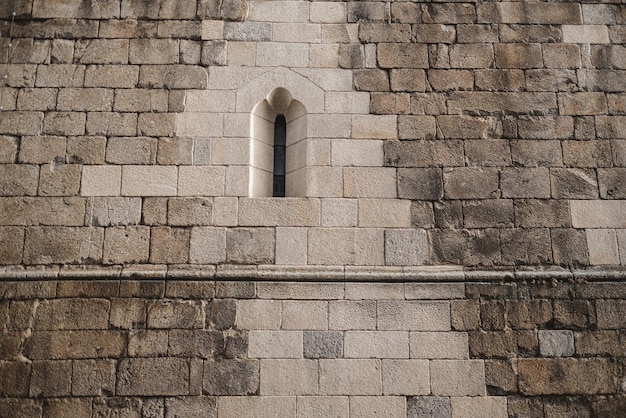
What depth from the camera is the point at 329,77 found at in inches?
200

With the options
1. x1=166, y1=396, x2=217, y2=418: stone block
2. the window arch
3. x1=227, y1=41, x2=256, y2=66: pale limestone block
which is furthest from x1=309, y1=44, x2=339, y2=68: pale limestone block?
x1=166, y1=396, x2=217, y2=418: stone block

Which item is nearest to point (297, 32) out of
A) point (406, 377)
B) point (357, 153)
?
point (357, 153)

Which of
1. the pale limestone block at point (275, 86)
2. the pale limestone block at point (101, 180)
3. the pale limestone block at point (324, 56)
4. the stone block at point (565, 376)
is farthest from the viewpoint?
the pale limestone block at point (324, 56)

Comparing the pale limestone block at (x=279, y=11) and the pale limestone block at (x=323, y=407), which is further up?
the pale limestone block at (x=279, y=11)

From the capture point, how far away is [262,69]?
5.06 m

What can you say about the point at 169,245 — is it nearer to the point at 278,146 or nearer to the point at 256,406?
the point at 278,146

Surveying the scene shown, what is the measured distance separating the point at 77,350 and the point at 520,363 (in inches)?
134

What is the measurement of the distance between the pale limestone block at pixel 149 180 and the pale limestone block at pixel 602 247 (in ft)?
11.3

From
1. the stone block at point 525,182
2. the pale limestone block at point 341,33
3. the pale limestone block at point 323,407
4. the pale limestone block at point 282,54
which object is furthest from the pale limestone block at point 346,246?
the pale limestone block at point 341,33

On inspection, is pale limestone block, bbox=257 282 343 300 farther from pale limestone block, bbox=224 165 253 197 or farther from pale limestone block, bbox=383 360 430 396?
pale limestone block, bbox=224 165 253 197

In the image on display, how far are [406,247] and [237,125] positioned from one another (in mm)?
1736

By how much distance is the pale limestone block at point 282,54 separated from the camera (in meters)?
5.09

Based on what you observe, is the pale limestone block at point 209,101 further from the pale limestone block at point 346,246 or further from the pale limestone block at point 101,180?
the pale limestone block at point 346,246

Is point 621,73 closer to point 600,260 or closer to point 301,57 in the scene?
point 600,260
